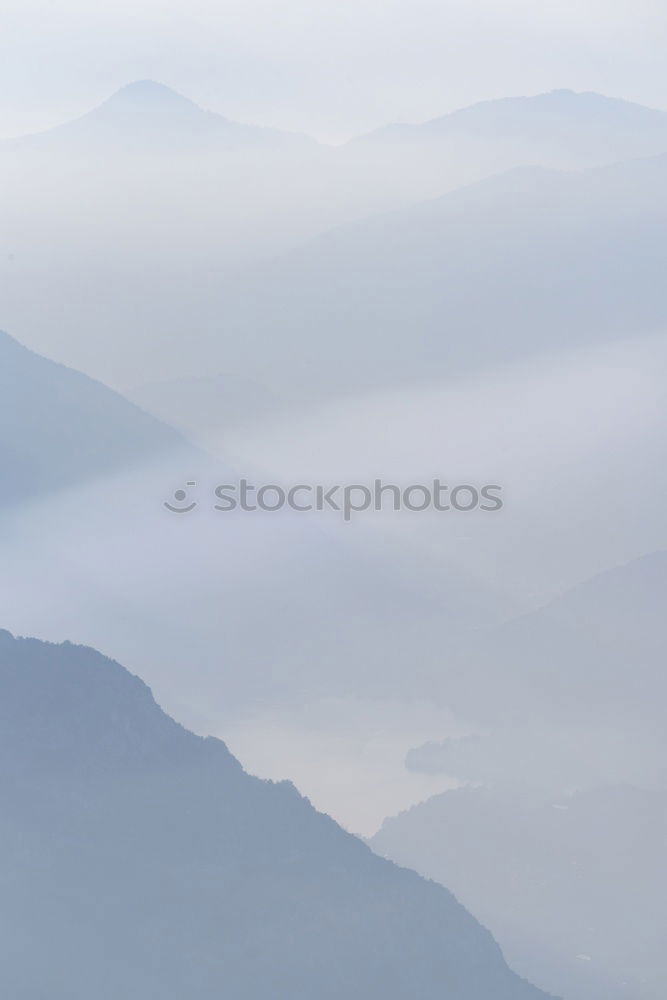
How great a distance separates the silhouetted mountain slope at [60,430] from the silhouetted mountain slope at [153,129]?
1.16m

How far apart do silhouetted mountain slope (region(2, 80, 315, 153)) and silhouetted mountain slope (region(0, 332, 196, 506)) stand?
3.80ft

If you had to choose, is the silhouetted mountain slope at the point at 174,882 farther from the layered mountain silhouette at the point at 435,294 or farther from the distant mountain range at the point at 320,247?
the layered mountain silhouette at the point at 435,294

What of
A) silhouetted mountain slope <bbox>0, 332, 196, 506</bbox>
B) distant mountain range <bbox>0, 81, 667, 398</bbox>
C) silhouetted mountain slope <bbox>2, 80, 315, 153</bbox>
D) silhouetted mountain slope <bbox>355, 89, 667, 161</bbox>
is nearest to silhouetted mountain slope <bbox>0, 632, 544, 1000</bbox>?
silhouetted mountain slope <bbox>0, 332, 196, 506</bbox>

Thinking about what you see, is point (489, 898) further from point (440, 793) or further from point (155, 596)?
point (155, 596)

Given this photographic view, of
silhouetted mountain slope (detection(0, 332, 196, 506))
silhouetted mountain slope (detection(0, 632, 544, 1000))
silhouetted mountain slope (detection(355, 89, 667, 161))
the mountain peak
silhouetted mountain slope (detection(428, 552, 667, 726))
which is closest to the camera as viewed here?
silhouetted mountain slope (detection(0, 632, 544, 1000))

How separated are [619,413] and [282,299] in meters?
1.92

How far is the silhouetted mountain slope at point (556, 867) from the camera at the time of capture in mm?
5035

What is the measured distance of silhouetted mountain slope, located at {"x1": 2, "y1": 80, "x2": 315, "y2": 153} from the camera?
18.9 ft

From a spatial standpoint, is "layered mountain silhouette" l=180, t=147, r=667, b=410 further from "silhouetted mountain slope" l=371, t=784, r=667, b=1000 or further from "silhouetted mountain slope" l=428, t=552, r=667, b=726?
"silhouetted mountain slope" l=371, t=784, r=667, b=1000

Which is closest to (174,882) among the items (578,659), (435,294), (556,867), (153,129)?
(556,867)

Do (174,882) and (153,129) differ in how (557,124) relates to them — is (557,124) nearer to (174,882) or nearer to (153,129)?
(153,129)

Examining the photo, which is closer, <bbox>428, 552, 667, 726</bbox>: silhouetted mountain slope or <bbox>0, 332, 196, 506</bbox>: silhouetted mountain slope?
<bbox>428, 552, 667, 726</bbox>: silhouetted mountain slope

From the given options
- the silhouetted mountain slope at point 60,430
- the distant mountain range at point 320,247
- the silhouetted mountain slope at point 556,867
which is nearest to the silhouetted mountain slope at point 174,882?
the silhouetted mountain slope at point 556,867

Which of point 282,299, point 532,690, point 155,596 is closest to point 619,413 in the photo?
point 532,690
